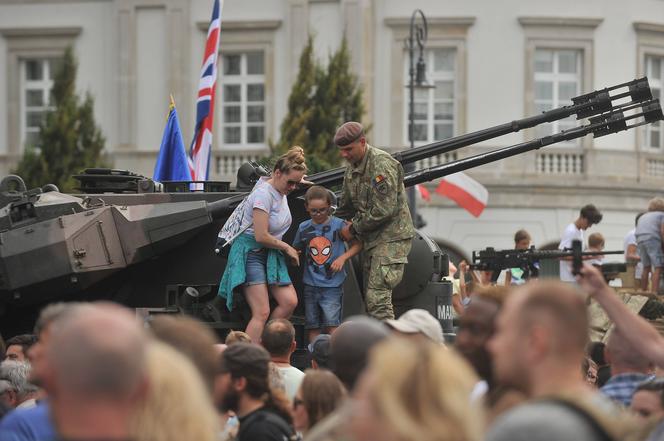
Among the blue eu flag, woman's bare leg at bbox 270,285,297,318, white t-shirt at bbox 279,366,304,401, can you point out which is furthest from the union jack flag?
white t-shirt at bbox 279,366,304,401

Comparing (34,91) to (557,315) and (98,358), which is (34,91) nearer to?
(557,315)

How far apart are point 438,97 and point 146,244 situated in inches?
1069

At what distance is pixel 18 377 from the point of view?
9875mm

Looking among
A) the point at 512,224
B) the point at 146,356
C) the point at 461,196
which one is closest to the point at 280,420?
the point at 146,356

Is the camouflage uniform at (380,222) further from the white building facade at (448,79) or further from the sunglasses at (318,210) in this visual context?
the white building facade at (448,79)

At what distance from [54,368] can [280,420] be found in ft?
10.2

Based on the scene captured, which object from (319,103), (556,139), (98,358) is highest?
(319,103)

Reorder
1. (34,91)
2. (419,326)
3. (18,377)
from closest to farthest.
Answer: (419,326)
(18,377)
(34,91)

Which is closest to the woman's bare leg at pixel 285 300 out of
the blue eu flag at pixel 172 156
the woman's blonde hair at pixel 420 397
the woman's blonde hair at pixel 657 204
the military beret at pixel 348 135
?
the military beret at pixel 348 135

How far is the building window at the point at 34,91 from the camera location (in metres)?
40.8

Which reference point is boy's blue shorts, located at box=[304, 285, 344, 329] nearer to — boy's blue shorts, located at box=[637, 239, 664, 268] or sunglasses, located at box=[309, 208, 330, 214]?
sunglasses, located at box=[309, 208, 330, 214]

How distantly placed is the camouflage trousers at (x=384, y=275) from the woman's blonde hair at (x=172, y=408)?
23.7 feet

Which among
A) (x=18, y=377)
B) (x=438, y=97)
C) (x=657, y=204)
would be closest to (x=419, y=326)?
(x=18, y=377)

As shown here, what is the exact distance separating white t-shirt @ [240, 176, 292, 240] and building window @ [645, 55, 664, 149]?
28483 mm
